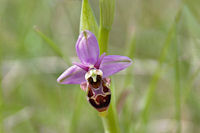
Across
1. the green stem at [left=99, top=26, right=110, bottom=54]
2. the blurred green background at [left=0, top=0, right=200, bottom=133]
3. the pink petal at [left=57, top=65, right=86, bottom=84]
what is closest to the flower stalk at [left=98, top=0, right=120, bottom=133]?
the green stem at [left=99, top=26, right=110, bottom=54]

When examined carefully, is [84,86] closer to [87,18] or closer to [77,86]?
[87,18]

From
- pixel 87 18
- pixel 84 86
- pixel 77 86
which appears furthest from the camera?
pixel 77 86

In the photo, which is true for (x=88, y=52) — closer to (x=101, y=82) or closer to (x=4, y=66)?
(x=101, y=82)

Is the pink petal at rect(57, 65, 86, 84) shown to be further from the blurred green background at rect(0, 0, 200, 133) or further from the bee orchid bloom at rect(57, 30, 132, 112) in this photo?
the blurred green background at rect(0, 0, 200, 133)

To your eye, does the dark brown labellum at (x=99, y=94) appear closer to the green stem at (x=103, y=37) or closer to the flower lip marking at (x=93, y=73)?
the flower lip marking at (x=93, y=73)

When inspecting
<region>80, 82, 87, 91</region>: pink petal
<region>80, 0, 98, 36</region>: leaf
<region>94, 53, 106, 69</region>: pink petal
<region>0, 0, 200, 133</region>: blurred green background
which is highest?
<region>80, 0, 98, 36</region>: leaf

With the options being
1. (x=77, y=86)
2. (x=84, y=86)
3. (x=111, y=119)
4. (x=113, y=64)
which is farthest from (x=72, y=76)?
(x=77, y=86)

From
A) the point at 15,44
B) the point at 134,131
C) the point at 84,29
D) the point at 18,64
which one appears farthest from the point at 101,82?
the point at 15,44
